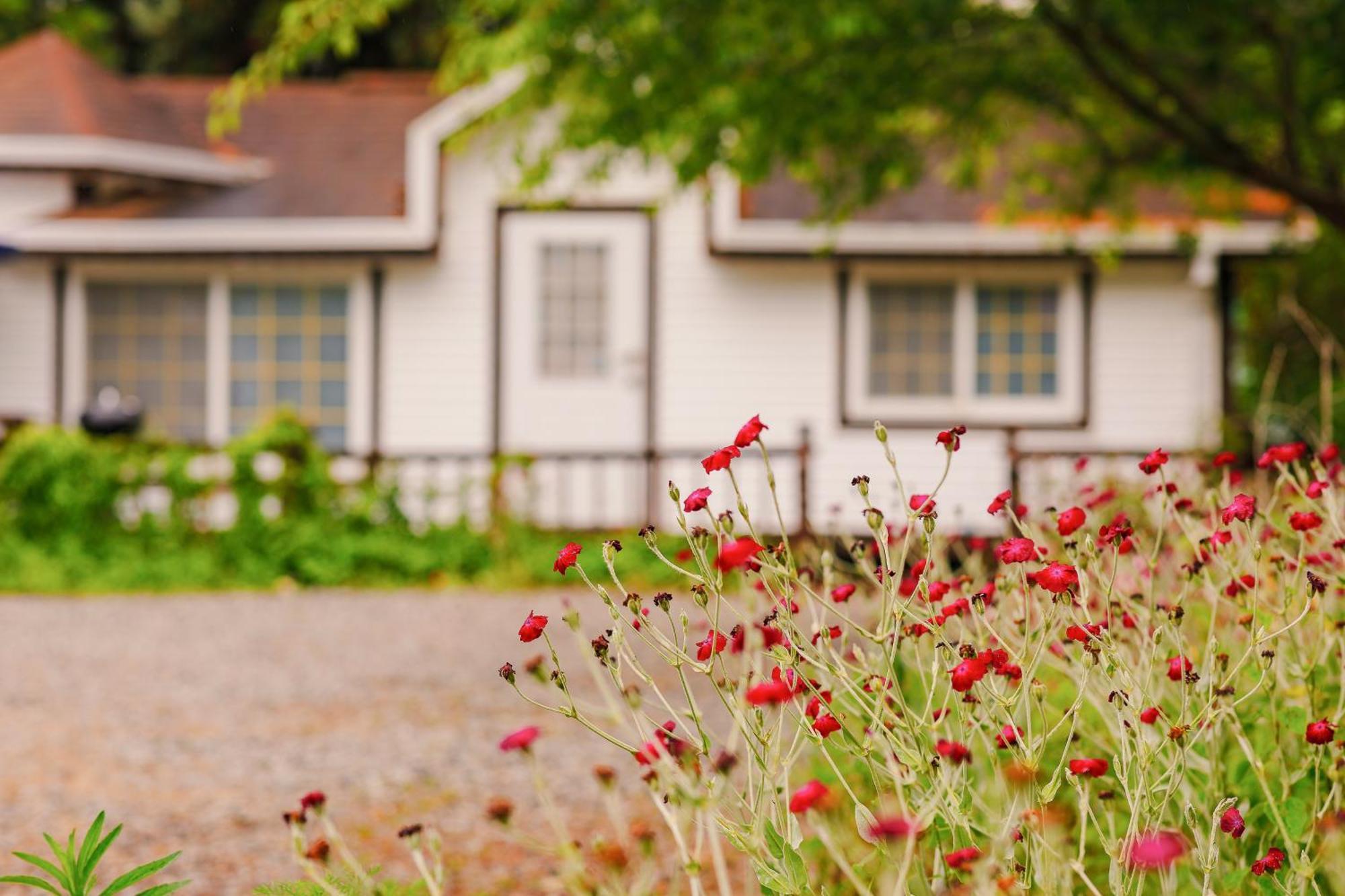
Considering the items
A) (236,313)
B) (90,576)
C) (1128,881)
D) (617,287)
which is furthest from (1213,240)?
(1128,881)

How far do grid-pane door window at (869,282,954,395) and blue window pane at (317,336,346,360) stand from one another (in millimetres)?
4914

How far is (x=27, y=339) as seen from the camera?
14.1 meters

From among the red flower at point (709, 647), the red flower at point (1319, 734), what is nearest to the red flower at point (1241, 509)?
the red flower at point (1319, 734)

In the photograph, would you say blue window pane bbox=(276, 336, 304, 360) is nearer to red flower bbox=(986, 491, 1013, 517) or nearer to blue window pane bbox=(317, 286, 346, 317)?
blue window pane bbox=(317, 286, 346, 317)

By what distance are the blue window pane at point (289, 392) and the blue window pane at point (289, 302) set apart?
0.62 metres

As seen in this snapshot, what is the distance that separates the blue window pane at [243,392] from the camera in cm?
1419

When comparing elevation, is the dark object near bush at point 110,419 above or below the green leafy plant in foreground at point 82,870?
above

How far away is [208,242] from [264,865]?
10160mm

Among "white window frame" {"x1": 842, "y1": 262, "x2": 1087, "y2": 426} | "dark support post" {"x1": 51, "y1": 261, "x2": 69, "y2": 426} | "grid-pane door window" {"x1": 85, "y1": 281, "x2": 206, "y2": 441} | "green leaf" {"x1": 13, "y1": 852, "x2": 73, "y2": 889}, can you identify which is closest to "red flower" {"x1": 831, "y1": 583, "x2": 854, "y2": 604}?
"green leaf" {"x1": 13, "y1": 852, "x2": 73, "y2": 889}

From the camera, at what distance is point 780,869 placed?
1.95 m

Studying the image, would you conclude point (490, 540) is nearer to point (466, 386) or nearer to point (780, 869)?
point (466, 386)

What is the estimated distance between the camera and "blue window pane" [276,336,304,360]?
14.1 meters

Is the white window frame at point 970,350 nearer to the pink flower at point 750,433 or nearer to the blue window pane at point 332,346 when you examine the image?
the blue window pane at point 332,346

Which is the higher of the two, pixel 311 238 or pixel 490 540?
pixel 311 238
